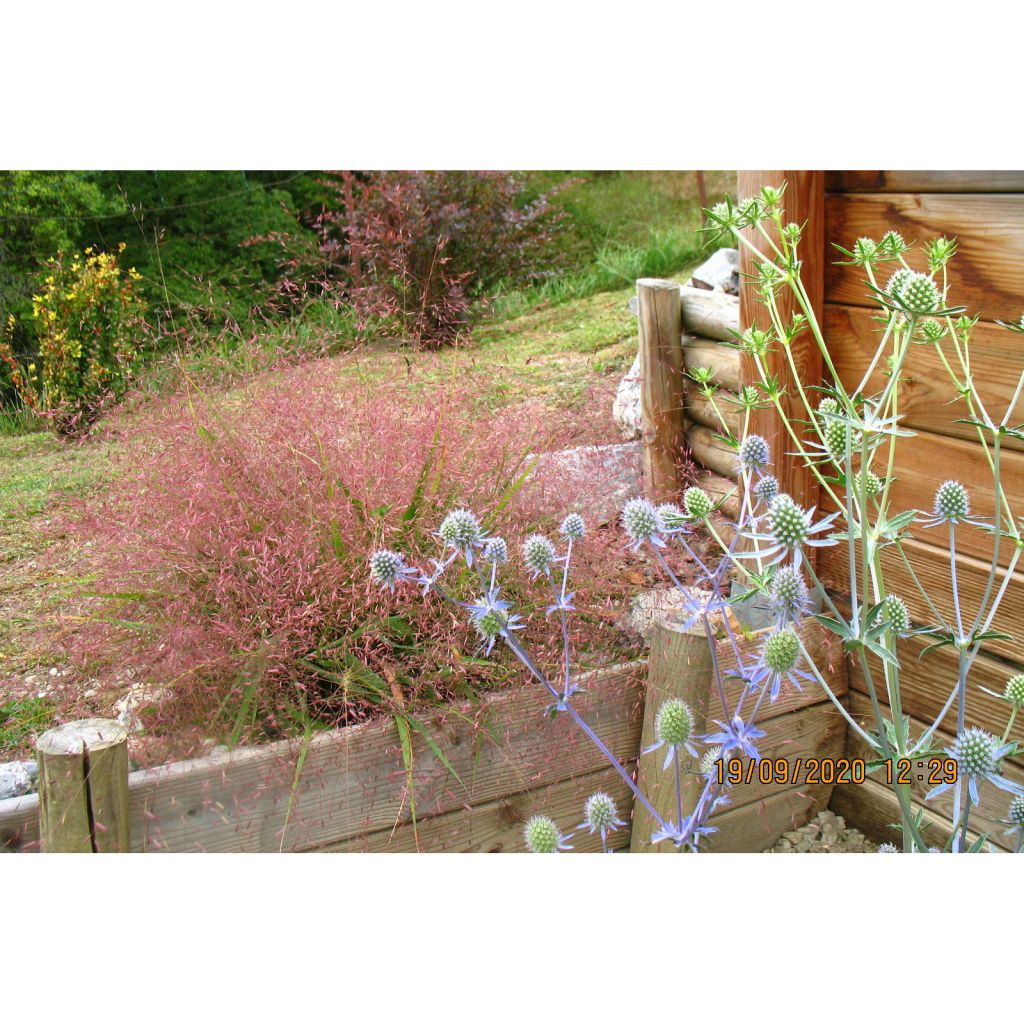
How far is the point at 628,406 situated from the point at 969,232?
132cm

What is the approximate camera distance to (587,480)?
79.9 inches

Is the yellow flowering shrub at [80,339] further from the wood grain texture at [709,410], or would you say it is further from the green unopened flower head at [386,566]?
the wood grain texture at [709,410]

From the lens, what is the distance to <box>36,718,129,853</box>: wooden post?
4.65ft

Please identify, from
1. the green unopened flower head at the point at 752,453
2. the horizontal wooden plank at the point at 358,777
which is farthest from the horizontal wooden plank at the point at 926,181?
the horizontal wooden plank at the point at 358,777

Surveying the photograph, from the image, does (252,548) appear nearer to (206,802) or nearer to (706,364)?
(206,802)

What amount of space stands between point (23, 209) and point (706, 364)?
153 centimetres

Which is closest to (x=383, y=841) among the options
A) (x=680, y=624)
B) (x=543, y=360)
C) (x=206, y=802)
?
(x=206, y=802)

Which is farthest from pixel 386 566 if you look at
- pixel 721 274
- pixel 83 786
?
pixel 721 274

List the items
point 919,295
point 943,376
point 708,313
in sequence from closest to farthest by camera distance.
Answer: point 919,295 < point 943,376 < point 708,313

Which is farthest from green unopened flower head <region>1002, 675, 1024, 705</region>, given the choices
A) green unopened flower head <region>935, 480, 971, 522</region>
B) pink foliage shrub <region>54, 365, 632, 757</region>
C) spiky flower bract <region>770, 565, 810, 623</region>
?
pink foliage shrub <region>54, 365, 632, 757</region>

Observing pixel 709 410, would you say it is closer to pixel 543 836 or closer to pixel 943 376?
pixel 943 376

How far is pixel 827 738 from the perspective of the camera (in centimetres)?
204

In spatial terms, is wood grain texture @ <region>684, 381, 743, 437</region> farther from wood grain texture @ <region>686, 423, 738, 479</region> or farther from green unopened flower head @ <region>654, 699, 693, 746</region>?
green unopened flower head @ <region>654, 699, 693, 746</region>

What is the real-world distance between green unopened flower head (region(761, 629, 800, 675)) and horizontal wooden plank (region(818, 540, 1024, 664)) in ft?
2.19
